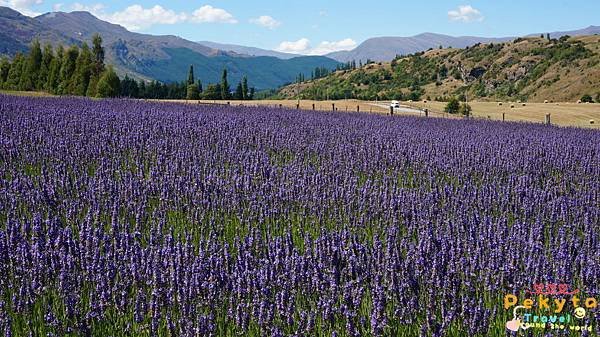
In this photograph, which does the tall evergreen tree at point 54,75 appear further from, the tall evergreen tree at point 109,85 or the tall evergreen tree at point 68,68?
the tall evergreen tree at point 109,85

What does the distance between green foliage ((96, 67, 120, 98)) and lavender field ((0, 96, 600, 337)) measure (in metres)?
26.0

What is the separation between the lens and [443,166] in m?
8.88

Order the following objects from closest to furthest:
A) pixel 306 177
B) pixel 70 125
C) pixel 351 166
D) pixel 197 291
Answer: pixel 197 291
pixel 306 177
pixel 351 166
pixel 70 125

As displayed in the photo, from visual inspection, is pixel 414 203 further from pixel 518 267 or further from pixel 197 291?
pixel 197 291

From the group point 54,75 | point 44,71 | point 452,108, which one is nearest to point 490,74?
point 452,108

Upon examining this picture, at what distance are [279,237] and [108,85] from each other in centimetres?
3437

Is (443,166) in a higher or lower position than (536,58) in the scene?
Result: lower

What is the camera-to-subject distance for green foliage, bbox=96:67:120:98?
1401 inches

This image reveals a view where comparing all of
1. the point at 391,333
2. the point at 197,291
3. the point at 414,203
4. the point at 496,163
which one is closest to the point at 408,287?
the point at 391,333

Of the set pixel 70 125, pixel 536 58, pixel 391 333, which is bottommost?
pixel 391 333

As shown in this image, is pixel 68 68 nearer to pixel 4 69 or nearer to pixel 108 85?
pixel 108 85

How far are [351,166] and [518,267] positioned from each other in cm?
468

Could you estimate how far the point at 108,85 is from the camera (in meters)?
36.3

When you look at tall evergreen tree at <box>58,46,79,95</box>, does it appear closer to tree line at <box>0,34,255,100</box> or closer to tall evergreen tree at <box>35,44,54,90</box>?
tree line at <box>0,34,255,100</box>
